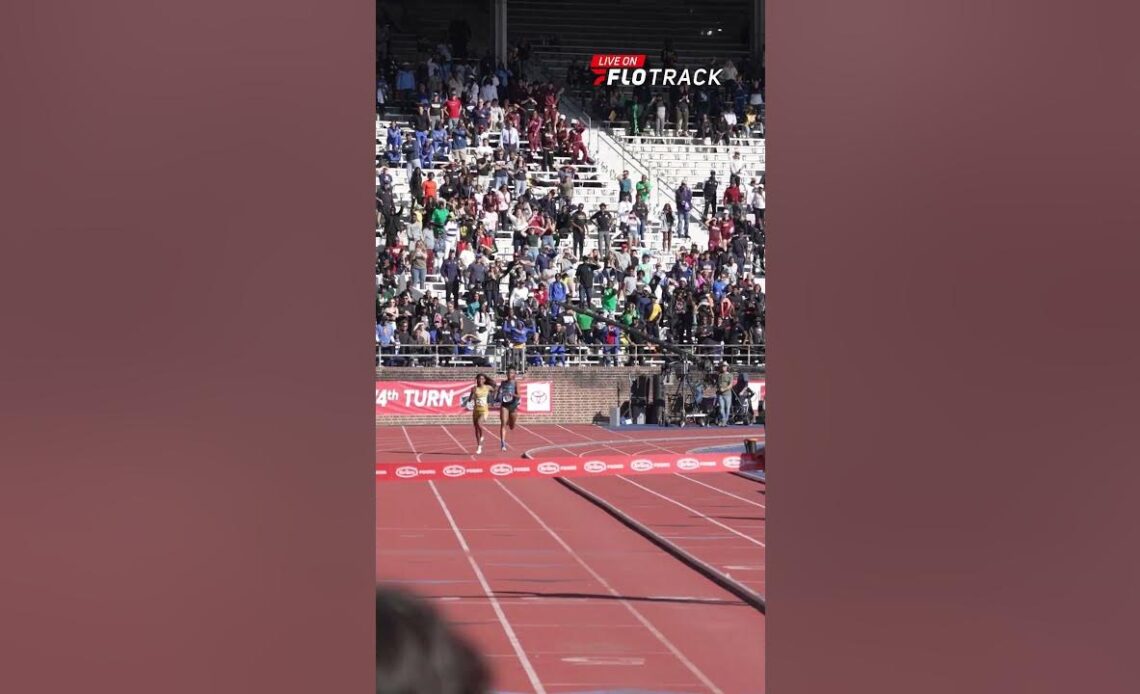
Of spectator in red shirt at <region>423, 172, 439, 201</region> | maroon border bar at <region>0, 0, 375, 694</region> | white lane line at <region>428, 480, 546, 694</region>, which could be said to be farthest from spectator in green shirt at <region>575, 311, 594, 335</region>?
maroon border bar at <region>0, 0, 375, 694</region>

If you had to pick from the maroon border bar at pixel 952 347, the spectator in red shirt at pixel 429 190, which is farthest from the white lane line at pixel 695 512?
the spectator in red shirt at pixel 429 190

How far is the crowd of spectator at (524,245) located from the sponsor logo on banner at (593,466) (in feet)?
34.8

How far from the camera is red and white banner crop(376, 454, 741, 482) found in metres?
12.0

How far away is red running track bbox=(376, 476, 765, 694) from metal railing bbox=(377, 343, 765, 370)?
35.4ft

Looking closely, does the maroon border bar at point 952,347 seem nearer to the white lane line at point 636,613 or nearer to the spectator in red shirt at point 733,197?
the white lane line at point 636,613

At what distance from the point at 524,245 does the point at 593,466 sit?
14.9 metres

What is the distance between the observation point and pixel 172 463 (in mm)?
3771

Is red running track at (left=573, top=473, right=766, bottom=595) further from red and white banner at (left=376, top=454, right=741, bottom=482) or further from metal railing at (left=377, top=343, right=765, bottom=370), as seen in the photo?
metal railing at (left=377, top=343, right=765, bottom=370)

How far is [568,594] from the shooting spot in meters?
9.42

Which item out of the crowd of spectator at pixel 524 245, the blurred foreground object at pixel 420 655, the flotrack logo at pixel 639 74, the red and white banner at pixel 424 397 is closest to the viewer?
the blurred foreground object at pixel 420 655

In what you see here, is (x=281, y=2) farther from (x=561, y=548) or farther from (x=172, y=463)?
(x=561, y=548)

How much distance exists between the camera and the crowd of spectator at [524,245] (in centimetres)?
2617

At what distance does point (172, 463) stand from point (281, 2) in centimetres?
126

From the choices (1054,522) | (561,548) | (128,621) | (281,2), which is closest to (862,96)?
(1054,522)
